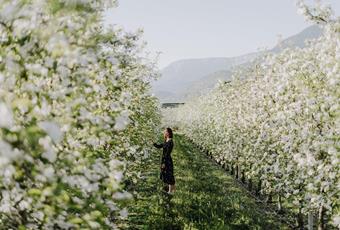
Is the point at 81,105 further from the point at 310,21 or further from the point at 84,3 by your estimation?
the point at 310,21

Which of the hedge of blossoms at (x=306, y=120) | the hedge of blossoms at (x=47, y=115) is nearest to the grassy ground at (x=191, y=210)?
the hedge of blossoms at (x=306, y=120)

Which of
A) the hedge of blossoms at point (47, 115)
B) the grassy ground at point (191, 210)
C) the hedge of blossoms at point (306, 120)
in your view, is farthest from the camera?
the grassy ground at point (191, 210)

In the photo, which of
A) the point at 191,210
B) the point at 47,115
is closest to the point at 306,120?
the point at 191,210

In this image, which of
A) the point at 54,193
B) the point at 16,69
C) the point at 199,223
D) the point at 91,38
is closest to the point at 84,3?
the point at 91,38

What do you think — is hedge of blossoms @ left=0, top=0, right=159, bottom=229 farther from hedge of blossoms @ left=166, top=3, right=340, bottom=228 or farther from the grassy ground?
the grassy ground

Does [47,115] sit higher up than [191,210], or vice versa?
[47,115]

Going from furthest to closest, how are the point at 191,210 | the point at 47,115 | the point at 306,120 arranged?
1. the point at 191,210
2. the point at 306,120
3. the point at 47,115

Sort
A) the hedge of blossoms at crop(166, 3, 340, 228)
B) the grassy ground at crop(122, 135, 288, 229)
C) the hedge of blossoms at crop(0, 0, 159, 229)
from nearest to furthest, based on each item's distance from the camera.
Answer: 1. the hedge of blossoms at crop(0, 0, 159, 229)
2. the hedge of blossoms at crop(166, 3, 340, 228)
3. the grassy ground at crop(122, 135, 288, 229)

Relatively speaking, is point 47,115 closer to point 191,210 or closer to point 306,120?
point 306,120

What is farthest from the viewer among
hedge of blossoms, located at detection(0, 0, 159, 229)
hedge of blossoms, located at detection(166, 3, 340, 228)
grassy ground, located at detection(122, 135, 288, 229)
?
grassy ground, located at detection(122, 135, 288, 229)

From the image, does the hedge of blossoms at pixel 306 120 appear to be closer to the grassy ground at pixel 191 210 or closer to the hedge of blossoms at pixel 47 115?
the grassy ground at pixel 191 210

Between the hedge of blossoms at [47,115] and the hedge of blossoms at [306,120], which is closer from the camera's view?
the hedge of blossoms at [47,115]

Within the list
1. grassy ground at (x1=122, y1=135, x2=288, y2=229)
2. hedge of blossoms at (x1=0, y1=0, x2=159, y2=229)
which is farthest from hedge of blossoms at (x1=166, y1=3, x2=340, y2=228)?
hedge of blossoms at (x1=0, y1=0, x2=159, y2=229)

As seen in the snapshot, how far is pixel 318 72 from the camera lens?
10.9 meters
